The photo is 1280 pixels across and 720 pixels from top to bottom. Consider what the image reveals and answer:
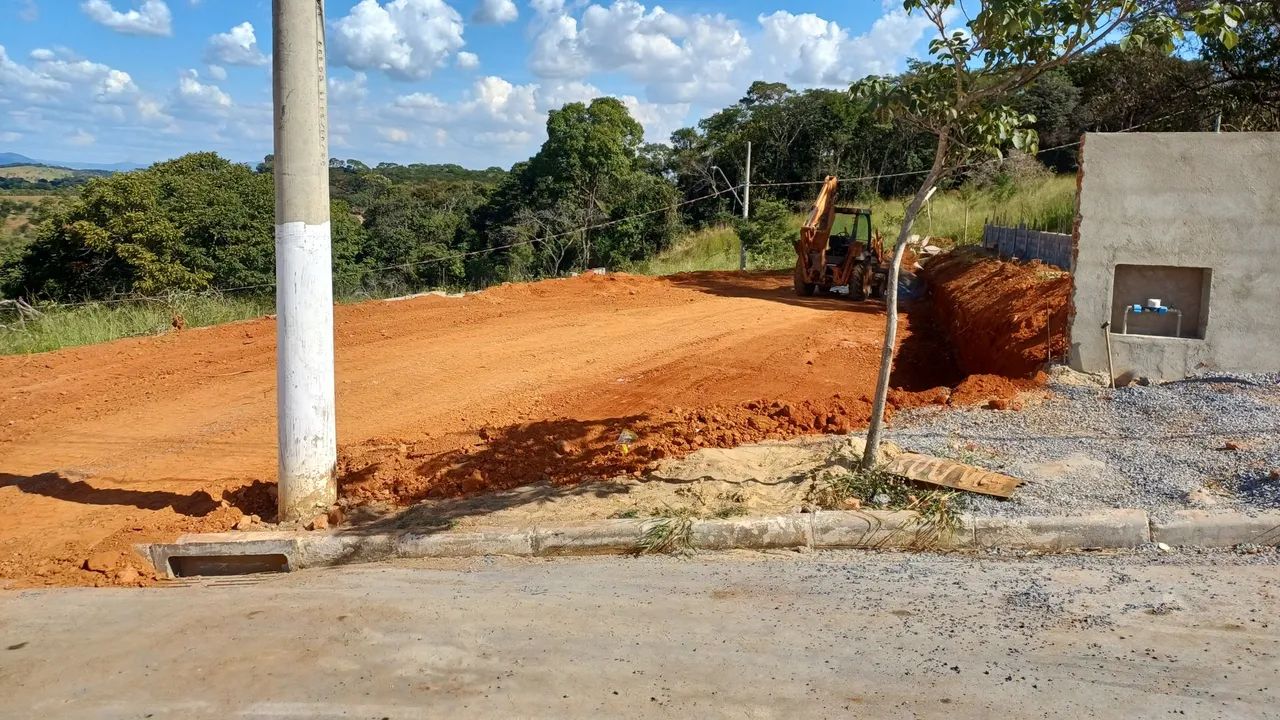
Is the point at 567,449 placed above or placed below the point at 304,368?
below

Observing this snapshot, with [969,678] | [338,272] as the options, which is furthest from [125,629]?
[338,272]

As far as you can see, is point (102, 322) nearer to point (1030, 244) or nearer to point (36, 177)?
point (1030, 244)

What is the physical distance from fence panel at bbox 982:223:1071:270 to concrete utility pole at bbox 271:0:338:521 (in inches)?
511

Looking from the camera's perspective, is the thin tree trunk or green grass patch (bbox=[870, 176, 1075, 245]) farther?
green grass patch (bbox=[870, 176, 1075, 245])

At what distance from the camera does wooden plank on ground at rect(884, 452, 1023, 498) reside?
635 cm

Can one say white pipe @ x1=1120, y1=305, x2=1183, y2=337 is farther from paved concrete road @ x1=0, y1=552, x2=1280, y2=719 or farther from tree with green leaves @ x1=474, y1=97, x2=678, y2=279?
tree with green leaves @ x1=474, y1=97, x2=678, y2=279

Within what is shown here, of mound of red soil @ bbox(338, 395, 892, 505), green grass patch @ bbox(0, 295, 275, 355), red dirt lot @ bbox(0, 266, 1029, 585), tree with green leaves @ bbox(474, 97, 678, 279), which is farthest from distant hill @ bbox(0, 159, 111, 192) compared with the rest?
mound of red soil @ bbox(338, 395, 892, 505)

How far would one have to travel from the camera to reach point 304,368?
263 inches

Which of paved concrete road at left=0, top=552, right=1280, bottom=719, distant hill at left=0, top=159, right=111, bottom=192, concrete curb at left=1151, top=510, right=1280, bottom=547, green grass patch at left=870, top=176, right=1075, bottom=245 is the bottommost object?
paved concrete road at left=0, top=552, right=1280, bottom=719

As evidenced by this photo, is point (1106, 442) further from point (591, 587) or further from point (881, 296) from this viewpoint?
point (881, 296)

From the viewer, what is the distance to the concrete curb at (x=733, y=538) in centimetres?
581

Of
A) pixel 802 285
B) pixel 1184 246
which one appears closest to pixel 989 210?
pixel 802 285

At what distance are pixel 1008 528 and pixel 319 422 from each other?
4772 millimetres

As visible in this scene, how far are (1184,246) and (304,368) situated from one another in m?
7.79
